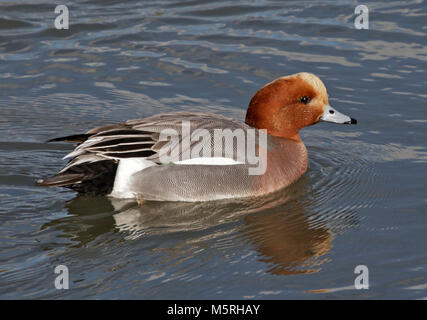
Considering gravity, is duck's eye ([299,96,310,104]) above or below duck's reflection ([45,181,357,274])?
above

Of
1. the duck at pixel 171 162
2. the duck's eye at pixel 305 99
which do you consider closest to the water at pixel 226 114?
the duck at pixel 171 162

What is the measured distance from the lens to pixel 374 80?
8.84m

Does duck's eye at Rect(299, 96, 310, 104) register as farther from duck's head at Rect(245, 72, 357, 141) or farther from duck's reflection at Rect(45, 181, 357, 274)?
duck's reflection at Rect(45, 181, 357, 274)

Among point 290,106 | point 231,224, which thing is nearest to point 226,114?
point 290,106

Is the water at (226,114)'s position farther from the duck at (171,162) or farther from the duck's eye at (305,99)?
the duck's eye at (305,99)

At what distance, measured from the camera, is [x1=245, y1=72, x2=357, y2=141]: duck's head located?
7000mm

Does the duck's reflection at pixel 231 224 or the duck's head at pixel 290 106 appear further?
the duck's head at pixel 290 106

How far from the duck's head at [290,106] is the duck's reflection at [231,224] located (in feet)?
1.96

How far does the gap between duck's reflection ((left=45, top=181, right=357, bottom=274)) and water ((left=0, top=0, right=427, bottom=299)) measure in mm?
17

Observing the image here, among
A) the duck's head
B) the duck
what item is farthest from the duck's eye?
the duck

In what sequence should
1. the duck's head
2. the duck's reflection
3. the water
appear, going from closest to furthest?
the water < the duck's reflection < the duck's head

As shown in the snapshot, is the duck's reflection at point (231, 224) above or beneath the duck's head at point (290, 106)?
beneath

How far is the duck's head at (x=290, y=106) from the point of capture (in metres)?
7.00

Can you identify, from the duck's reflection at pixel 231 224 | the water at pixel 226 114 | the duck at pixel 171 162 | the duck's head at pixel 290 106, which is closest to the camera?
the water at pixel 226 114
